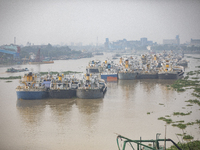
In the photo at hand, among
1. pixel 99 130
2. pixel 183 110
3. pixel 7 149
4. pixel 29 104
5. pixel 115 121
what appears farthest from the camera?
pixel 29 104

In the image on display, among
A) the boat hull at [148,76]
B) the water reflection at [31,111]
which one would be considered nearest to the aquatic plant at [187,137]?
the water reflection at [31,111]

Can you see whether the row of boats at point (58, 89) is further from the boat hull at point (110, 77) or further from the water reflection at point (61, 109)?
the boat hull at point (110, 77)

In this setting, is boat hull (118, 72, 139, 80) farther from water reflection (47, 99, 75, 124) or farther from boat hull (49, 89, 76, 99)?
water reflection (47, 99, 75, 124)

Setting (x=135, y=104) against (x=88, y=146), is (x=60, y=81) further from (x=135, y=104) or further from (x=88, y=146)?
(x=88, y=146)

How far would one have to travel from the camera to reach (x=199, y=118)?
8805 mm

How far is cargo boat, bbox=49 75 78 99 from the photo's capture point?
38.1 ft

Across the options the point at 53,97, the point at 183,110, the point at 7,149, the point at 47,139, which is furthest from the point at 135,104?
the point at 7,149

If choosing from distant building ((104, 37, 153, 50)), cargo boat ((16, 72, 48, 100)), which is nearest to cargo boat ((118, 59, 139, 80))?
cargo boat ((16, 72, 48, 100))

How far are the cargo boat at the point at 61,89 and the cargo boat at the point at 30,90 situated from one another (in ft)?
1.07

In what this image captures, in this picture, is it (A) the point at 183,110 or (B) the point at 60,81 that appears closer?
(A) the point at 183,110

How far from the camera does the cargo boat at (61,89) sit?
11.6 metres

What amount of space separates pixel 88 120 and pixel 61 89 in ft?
10.9

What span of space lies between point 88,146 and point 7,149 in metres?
1.90

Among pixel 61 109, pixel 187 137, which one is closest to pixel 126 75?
pixel 61 109
